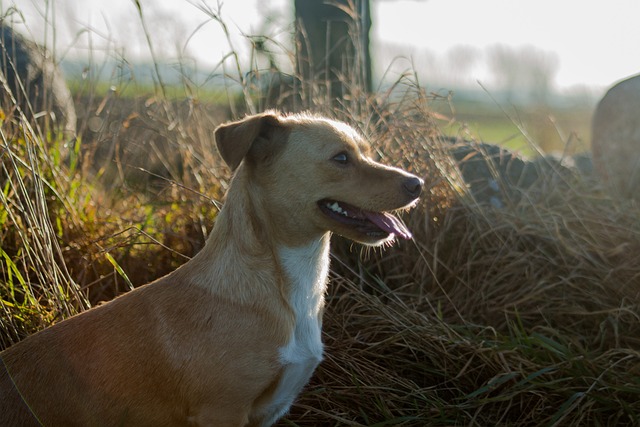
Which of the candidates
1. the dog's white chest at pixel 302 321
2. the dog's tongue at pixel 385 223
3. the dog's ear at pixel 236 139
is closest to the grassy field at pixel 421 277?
the dog's white chest at pixel 302 321

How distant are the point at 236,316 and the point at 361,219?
0.70 metres

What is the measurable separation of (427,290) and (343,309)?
577 millimetres

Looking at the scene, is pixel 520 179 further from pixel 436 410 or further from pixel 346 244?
pixel 436 410

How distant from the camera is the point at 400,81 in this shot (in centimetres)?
468

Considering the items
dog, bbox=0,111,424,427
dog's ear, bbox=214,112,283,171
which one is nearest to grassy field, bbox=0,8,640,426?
dog, bbox=0,111,424,427

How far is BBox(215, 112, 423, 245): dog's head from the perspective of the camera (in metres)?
3.01

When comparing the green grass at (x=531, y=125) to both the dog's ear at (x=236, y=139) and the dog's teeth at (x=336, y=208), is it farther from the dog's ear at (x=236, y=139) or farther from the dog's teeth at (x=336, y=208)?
the dog's ear at (x=236, y=139)

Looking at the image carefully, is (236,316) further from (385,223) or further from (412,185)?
(412,185)

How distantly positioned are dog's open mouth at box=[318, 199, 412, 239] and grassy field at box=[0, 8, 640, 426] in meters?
0.84

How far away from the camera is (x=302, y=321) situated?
297 centimetres

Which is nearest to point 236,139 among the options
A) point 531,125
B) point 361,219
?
point 361,219

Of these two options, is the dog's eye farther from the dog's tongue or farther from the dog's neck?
the dog's neck

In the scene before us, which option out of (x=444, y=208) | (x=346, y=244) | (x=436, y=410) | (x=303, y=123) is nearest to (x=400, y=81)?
(x=444, y=208)

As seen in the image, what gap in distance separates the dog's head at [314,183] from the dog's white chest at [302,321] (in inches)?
3.7
